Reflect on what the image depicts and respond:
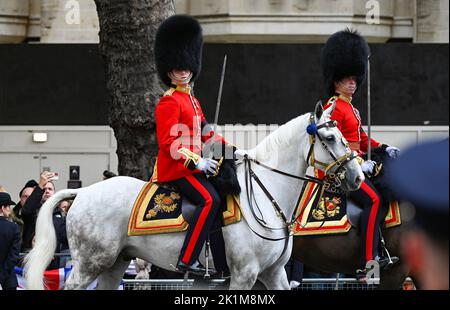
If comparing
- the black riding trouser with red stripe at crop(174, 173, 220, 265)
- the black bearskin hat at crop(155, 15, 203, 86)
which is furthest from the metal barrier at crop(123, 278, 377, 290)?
the black bearskin hat at crop(155, 15, 203, 86)

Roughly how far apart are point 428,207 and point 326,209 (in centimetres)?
653

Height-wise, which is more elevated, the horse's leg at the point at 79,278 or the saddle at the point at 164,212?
the saddle at the point at 164,212

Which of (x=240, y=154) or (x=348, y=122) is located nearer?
(x=240, y=154)

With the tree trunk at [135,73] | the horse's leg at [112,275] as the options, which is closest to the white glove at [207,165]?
the horse's leg at [112,275]

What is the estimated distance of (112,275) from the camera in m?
7.31

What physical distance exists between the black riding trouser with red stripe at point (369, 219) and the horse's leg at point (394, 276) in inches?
11.0

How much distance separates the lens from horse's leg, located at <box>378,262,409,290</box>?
8453 millimetres

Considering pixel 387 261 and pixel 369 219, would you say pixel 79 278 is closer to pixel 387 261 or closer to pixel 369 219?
pixel 369 219

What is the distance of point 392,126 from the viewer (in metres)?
15.6

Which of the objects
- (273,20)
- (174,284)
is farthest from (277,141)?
(273,20)

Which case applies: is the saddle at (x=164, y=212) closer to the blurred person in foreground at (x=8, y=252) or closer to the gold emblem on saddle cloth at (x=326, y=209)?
the gold emblem on saddle cloth at (x=326, y=209)

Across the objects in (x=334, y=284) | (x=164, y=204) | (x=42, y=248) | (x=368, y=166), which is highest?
(x=368, y=166)

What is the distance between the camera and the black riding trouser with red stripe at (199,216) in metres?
6.85
